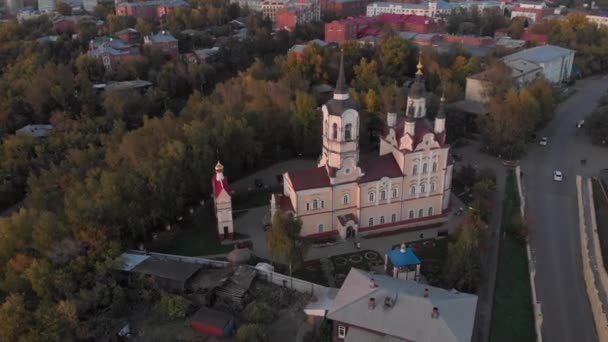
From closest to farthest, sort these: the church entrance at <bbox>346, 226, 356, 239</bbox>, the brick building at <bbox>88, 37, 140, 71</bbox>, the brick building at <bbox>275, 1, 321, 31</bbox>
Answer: the church entrance at <bbox>346, 226, 356, 239</bbox> < the brick building at <bbox>88, 37, 140, 71</bbox> < the brick building at <bbox>275, 1, 321, 31</bbox>

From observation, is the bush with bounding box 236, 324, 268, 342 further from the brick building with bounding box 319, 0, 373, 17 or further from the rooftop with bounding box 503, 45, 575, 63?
the brick building with bounding box 319, 0, 373, 17

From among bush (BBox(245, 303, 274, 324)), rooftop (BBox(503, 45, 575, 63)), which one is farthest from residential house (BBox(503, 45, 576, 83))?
bush (BBox(245, 303, 274, 324))

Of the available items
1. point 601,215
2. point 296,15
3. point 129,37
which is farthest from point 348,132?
point 296,15

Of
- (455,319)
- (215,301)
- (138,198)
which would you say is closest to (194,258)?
(215,301)

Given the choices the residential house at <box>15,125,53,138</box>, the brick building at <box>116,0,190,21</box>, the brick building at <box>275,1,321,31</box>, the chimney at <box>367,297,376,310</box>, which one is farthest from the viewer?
the brick building at <box>116,0,190,21</box>

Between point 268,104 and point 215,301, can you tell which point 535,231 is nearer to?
point 215,301

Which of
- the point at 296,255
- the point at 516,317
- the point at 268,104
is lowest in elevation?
the point at 516,317

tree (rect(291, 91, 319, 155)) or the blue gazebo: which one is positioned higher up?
tree (rect(291, 91, 319, 155))
